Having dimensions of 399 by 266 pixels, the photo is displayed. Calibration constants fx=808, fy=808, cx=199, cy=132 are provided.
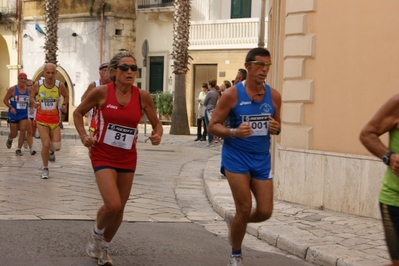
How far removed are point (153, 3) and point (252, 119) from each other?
31104 mm

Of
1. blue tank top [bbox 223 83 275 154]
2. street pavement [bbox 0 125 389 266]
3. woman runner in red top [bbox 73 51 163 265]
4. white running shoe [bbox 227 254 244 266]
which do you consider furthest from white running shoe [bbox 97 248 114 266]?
street pavement [bbox 0 125 389 266]

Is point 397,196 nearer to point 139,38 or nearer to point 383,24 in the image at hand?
point 383,24

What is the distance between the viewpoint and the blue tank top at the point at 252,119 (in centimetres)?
677

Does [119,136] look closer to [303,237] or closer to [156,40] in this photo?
[303,237]

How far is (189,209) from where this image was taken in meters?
10.9

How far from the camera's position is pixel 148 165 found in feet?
55.1

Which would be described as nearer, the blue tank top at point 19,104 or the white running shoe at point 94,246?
the white running shoe at point 94,246

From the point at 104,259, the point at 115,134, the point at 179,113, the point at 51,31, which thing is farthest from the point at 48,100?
the point at 51,31

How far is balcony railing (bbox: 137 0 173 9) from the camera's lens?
3644 cm

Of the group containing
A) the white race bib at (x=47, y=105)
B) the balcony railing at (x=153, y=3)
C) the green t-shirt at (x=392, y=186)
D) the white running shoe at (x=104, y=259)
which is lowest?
the white running shoe at (x=104, y=259)

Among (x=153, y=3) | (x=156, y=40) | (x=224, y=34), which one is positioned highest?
(x=153, y=3)

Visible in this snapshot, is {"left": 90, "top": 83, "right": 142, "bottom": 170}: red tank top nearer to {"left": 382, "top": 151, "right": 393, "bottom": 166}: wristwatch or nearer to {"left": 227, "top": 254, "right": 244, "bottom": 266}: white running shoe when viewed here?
{"left": 227, "top": 254, "right": 244, "bottom": 266}: white running shoe

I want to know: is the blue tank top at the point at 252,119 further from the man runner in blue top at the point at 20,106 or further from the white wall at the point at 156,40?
the white wall at the point at 156,40

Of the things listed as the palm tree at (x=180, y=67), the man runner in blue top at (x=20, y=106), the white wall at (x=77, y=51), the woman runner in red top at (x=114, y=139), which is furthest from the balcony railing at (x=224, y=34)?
the woman runner in red top at (x=114, y=139)
